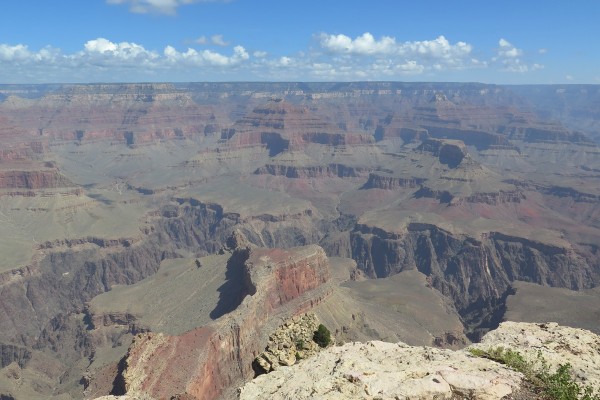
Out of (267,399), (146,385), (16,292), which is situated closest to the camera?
(267,399)

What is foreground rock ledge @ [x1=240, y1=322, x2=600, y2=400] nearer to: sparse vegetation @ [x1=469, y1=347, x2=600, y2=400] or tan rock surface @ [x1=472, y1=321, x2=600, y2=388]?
tan rock surface @ [x1=472, y1=321, x2=600, y2=388]

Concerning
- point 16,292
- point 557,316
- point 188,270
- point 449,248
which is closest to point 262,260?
point 188,270

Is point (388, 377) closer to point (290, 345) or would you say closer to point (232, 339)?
point (290, 345)

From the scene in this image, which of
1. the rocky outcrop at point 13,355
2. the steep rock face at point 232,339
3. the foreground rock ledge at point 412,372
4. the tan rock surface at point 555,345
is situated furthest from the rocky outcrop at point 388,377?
the rocky outcrop at point 13,355

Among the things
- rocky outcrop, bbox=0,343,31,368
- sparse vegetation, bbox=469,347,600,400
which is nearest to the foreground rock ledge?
sparse vegetation, bbox=469,347,600,400

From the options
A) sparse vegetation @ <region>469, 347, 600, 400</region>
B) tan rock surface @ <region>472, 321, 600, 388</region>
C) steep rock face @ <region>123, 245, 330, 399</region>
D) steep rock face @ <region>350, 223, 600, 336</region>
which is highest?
sparse vegetation @ <region>469, 347, 600, 400</region>

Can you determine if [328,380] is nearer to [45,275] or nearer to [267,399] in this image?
[267,399]

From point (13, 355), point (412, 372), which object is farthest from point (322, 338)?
point (13, 355)
